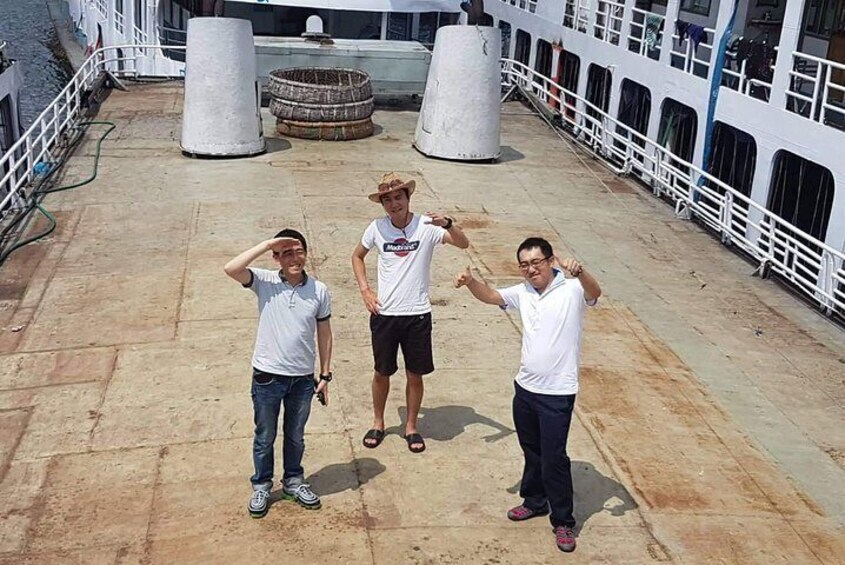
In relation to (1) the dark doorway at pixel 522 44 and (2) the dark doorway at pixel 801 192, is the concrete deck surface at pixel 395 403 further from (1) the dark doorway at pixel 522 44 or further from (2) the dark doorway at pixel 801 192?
(1) the dark doorway at pixel 522 44

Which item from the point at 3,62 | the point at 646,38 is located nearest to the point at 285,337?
the point at 3,62

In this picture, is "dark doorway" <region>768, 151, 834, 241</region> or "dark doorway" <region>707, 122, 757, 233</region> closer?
"dark doorway" <region>768, 151, 834, 241</region>

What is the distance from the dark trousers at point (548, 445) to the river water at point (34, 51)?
2724 cm

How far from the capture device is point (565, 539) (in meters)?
5.46

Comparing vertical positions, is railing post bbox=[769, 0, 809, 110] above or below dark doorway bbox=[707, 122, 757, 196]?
above

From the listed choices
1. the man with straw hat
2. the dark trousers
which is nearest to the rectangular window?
the man with straw hat

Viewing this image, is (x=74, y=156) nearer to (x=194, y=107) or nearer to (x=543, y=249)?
(x=194, y=107)

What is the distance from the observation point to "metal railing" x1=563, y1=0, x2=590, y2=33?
19750mm

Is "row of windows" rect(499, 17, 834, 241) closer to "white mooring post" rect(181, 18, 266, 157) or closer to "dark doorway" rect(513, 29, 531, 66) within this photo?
"dark doorway" rect(513, 29, 531, 66)

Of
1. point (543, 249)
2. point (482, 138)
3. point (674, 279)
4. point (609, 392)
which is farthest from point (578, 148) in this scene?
point (543, 249)

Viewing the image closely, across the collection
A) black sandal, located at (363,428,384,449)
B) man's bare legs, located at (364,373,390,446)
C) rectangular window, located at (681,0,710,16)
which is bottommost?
black sandal, located at (363,428,384,449)

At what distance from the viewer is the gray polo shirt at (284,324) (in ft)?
17.5

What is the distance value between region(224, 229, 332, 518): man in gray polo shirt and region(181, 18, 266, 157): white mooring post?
375 inches

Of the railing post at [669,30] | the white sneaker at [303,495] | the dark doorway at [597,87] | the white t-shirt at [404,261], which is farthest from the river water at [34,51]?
the white sneaker at [303,495]
